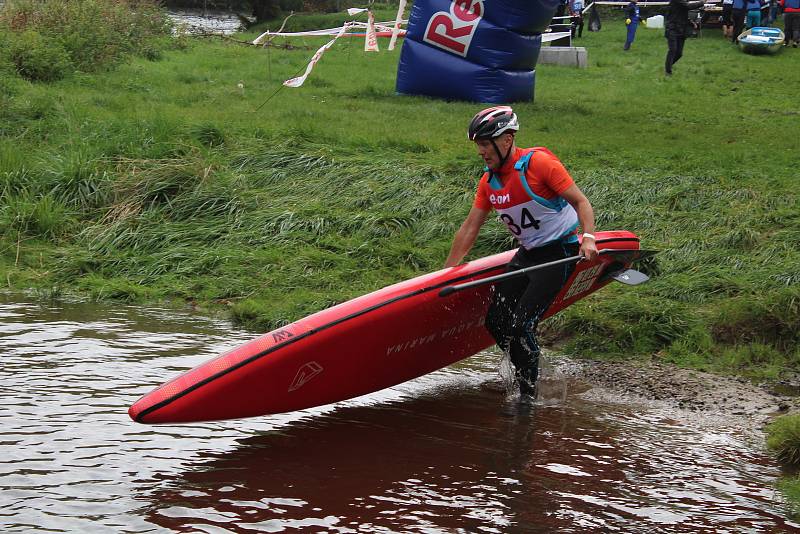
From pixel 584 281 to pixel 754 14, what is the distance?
22.2m

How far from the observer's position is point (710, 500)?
5.17m

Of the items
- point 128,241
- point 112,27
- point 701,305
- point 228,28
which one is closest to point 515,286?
point 701,305

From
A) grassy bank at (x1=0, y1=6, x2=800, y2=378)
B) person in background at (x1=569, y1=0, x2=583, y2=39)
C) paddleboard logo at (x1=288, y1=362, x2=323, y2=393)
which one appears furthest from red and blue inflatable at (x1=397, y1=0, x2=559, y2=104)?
person in background at (x1=569, y1=0, x2=583, y2=39)

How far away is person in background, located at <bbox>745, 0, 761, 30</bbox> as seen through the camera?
87.8ft

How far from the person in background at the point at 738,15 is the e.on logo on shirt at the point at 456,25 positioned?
13.2 meters

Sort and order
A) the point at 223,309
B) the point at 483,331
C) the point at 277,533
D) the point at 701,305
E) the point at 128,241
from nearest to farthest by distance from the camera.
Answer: the point at 277,533
the point at 483,331
the point at 701,305
the point at 223,309
the point at 128,241

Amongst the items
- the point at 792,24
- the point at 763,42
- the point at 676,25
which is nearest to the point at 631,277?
the point at 676,25

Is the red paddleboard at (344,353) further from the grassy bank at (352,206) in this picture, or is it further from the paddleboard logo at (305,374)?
the grassy bank at (352,206)

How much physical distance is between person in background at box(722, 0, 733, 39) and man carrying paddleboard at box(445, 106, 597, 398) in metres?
23.1

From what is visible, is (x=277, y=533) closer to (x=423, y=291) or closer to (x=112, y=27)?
(x=423, y=291)

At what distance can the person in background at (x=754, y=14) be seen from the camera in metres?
26.8

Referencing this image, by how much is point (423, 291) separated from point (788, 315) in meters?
2.80

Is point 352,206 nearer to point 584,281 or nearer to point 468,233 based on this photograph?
point 584,281

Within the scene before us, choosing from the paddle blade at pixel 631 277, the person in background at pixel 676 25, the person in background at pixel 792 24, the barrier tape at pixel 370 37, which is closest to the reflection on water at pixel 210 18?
the barrier tape at pixel 370 37
